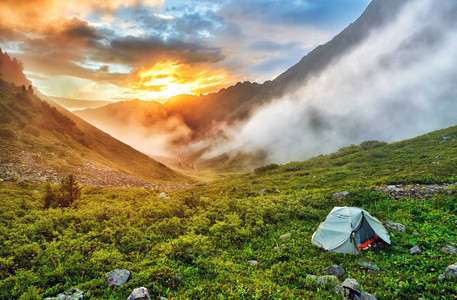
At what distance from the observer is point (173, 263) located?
10789 mm

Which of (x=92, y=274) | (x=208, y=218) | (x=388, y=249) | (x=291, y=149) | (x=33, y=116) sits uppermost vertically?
(x=33, y=116)

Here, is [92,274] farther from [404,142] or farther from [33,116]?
[33,116]

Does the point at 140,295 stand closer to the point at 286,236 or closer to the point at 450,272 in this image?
the point at 286,236

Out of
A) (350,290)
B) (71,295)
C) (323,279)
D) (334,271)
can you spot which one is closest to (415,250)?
(334,271)

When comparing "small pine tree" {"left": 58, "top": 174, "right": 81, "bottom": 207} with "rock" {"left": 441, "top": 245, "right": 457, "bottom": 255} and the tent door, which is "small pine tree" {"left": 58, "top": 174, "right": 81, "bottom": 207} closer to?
the tent door

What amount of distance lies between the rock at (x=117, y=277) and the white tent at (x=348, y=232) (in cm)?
1071

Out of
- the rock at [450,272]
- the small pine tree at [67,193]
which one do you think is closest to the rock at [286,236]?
the rock at [450,272]

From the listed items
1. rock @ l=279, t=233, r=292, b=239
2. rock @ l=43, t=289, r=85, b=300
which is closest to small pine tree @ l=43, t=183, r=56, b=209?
rock @ l=43, t=289, r=85, b=300

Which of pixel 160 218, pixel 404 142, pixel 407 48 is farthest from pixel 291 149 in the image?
pixel 160 218

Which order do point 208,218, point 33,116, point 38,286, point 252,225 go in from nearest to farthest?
point 38,286 < point 252,225 < point 208,218 < point 33,116

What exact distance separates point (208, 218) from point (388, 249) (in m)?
12.0

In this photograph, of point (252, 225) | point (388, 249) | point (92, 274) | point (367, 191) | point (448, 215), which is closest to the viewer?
point (92, 274)

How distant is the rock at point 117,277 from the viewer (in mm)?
9031

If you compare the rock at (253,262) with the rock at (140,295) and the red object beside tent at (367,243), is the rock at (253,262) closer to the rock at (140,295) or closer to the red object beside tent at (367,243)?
the rock at (140,295)
